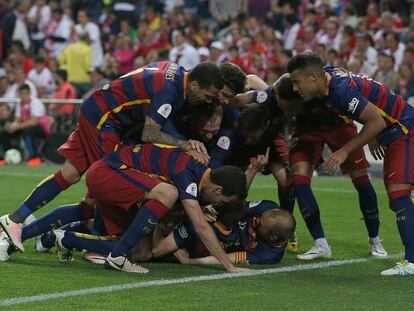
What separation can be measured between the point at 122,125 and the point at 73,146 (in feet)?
1.50

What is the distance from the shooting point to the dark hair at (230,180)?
7.65 m

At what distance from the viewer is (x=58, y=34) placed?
23.4 metres

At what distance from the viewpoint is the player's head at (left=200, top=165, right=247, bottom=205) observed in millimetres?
7656

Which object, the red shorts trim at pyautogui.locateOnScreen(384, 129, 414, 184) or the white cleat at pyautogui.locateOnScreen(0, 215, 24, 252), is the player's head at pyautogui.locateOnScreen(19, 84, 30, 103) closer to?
the white cleat at pyautogui.locateOnScreen(0, 215, 24, 252)

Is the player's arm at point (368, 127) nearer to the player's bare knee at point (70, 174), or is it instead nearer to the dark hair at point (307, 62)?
the dark hair at point (307, 62)

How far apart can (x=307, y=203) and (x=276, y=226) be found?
734 millimetres

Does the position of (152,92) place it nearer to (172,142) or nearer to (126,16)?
(172,142)

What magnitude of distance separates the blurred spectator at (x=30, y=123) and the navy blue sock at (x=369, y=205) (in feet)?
33.4

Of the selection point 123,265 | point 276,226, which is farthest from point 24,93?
point 123,265

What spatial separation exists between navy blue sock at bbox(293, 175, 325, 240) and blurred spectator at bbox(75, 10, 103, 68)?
541 inches

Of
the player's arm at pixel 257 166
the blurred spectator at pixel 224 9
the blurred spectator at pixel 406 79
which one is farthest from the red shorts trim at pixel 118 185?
the blurred spectator at pixel 224 9

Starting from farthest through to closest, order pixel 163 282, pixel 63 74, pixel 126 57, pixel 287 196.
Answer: pixel 126 57, pixel 63 74, pixel 287 196, pixel 163 282

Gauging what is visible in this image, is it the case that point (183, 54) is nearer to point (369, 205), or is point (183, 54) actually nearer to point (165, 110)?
point (369, 205)

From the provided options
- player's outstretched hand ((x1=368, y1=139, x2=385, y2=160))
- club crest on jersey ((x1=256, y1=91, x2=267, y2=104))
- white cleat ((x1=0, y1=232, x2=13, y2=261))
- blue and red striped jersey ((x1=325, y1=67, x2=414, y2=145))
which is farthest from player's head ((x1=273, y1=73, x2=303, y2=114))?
white cleat ((x1=0, y1=232, x2=13, y2=261))
